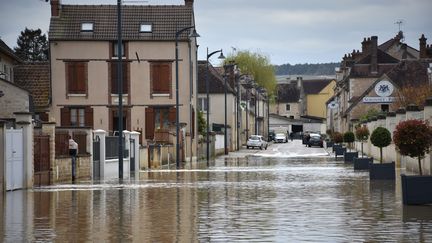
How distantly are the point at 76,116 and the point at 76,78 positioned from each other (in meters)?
2.68

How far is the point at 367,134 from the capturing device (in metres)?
54.1

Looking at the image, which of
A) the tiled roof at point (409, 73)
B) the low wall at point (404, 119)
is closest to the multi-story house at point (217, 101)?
the tiled roof at point (409, 73)

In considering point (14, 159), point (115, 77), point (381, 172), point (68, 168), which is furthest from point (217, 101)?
point (14, 159)

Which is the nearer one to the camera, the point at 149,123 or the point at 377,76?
the point at 149,123

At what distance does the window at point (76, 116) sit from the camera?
6762cm

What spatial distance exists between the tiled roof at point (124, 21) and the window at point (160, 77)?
1.94 m

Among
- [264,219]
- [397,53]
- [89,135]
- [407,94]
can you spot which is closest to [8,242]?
[264,219]

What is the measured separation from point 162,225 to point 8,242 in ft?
10.9

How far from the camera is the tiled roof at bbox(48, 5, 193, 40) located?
6769 cm

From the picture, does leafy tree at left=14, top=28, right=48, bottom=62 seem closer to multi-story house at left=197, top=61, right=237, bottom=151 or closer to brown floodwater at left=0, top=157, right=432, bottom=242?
multi-story house at left=197, top=61, right=237, bottom=151

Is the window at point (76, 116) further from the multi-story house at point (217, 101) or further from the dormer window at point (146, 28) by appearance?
the multi-story house at point (217, 101)

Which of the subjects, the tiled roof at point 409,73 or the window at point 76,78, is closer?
the window at point 76,78

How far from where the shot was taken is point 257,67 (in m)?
165

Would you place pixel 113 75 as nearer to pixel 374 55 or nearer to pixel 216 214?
pixel 374 55
